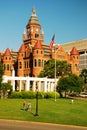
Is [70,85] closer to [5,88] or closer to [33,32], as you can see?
[5,88]

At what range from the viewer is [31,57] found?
314 ft

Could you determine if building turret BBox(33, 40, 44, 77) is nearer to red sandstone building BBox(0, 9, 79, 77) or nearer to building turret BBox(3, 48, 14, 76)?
red sandstone building BBox(0, 9, 79, 77)

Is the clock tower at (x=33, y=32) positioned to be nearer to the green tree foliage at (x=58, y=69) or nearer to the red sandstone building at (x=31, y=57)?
the red sandstone building at (x=31, y=57)

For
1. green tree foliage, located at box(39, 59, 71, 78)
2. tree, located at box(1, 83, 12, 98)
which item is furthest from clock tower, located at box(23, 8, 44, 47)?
tree, located at box(1, 83, 12, 98)

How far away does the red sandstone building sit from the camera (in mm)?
93219

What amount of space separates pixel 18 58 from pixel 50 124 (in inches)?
2838

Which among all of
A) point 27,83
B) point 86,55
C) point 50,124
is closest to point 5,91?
point 27,83

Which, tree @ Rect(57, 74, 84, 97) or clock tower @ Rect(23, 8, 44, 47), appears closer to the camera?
tree @ Rect(57, 74, 84, 97)

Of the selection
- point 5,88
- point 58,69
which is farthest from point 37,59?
point 5,88

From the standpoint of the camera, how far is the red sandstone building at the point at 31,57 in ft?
306

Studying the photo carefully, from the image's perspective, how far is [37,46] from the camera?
93562mm

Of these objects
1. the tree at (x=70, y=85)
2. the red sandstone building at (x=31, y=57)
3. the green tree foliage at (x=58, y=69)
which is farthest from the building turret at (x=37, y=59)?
the tree at (x=70, y=85)

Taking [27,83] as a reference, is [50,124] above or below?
below

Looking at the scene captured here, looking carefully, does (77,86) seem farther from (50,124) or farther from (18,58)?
(50,124)
